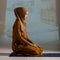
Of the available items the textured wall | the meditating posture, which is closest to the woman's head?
the meditating posture

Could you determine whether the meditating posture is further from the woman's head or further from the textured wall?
the textured wall

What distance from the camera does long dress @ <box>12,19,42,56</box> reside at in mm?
1834

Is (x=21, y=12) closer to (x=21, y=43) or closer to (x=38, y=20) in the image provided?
(x=21, y=43)

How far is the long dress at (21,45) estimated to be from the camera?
183 centimetres

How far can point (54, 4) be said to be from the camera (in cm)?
307

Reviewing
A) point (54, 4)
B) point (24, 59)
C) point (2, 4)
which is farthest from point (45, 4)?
point (24, 59)

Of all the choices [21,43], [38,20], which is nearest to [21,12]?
[21,43]

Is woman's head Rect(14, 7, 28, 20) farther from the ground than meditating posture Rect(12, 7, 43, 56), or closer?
farther from the ground

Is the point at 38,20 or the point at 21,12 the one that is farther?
the point at 38,20

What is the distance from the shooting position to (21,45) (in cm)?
185

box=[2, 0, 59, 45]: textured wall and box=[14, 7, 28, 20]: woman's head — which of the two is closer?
box=[14, 7, 28, 20]: woman's head

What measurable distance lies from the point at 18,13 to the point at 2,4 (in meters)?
1.23

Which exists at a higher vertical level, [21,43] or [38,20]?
[38,20]

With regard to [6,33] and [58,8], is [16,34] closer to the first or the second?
[6,33]
